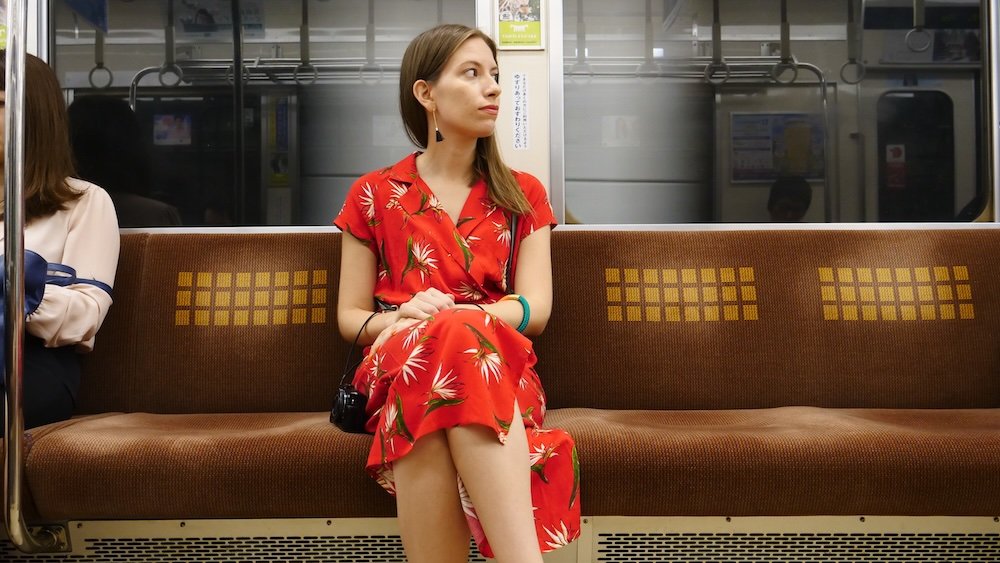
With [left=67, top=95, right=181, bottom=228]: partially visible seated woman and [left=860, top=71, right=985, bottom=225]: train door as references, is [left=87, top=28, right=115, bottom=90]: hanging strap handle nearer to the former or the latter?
[left=67, top=95, right=181, bottom=228]: partially visible seated woman

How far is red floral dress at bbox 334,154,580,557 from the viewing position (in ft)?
5.18

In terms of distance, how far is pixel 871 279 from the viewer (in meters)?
2.54

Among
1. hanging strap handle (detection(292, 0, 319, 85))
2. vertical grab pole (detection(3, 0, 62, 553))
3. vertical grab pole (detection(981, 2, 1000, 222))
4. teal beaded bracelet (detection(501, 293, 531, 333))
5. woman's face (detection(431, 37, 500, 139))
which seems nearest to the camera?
vertical grab pole (detection(3, 0, 62, 553))

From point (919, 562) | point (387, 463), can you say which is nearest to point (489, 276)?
point (387, 463)

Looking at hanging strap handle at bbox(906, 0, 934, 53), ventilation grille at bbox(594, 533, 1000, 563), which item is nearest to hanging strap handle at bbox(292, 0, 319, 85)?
ventilation grille at bbox(594, 533, 1000, 563)

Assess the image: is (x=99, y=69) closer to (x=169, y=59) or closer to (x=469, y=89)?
(x=169, y=59)

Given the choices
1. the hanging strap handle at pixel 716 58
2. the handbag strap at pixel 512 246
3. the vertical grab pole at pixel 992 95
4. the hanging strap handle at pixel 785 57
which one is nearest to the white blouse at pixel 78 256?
the handbag strap at pixel 512 246

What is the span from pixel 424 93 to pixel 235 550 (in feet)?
4.22

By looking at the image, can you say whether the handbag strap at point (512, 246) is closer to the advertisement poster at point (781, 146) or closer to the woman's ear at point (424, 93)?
the woman's ear at point (424, 93)

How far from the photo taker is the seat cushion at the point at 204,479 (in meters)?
1.78

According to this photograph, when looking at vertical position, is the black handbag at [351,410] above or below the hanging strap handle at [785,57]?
below

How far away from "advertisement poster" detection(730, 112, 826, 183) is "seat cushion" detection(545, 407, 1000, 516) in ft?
4.78

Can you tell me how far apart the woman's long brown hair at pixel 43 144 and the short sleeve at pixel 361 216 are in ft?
2.67

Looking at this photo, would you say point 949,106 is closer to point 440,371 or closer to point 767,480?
point 767,480
